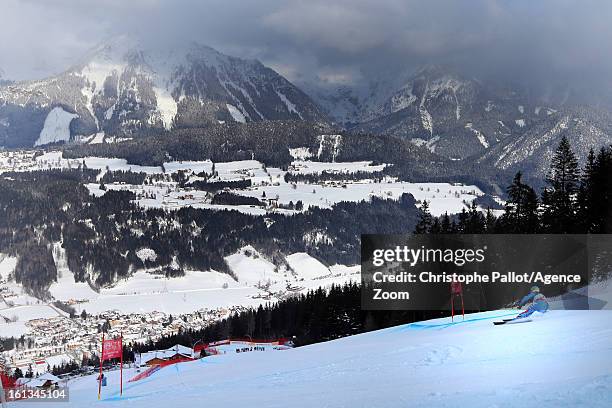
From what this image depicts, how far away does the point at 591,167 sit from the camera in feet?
155

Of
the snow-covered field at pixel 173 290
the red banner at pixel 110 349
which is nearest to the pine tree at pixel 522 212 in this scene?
the red banner at pixel 110 349

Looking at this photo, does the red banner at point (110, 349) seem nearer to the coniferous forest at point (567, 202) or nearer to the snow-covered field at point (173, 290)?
the coniferous forest at point (567, 202)

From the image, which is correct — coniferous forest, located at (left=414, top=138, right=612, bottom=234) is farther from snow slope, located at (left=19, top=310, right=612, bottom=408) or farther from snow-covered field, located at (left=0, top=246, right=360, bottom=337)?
snow-covered field, located at (left=0, top=246, right=360, bottom=337)

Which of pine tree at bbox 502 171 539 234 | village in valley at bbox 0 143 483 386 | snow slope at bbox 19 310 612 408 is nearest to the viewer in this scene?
snow slope at bbox 19 310 612 408

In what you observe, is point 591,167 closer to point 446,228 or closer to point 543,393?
point 446,228

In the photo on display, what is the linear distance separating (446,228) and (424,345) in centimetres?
4425

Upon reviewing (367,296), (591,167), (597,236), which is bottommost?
(367,296)

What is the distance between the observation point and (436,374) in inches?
525

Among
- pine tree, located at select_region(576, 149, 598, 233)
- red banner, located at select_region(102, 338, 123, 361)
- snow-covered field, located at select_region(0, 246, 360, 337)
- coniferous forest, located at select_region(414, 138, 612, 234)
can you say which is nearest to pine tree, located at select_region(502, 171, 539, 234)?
coniferous forest, located at select_region(414, 138, 612, 234)

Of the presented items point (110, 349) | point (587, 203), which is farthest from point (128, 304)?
point (110, 349)

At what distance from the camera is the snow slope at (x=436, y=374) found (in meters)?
10.5

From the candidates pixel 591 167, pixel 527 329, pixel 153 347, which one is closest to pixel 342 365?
pixel 527 329

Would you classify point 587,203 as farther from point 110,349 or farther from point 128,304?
point 128,304

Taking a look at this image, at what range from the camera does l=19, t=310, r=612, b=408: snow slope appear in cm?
1052
